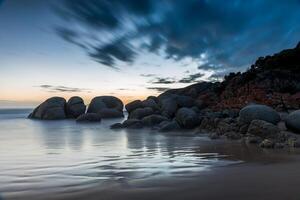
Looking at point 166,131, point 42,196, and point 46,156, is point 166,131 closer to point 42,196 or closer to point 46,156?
point 46,156

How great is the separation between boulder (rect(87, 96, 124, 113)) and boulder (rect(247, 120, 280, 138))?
27.9 metres

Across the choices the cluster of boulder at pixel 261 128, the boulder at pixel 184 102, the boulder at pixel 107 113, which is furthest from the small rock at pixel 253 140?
the boulder at pixel 107 113

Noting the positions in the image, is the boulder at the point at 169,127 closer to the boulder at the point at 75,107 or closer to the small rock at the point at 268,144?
the small rock at the point at 268,144

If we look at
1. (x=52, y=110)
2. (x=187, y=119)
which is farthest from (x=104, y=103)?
(x=187, y=119)

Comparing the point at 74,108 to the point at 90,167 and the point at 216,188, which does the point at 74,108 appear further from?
the point at 216,188

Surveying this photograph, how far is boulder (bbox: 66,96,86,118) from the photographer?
3815cm

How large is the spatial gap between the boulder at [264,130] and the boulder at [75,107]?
93.1 ft

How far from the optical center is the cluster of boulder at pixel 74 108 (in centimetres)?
3637

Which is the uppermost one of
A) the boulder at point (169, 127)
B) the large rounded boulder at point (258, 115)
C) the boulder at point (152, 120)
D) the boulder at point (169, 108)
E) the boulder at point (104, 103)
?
the boulder at point (104, 103)

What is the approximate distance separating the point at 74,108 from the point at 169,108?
17514mm

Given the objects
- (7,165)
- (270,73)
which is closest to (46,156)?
(7,165)

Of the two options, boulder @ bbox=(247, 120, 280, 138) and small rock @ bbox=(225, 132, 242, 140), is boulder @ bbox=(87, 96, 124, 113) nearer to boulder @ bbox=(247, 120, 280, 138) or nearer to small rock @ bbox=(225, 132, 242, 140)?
small rock @ bbox=(225, 132, 242, 140)

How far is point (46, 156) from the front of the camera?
8609 mm

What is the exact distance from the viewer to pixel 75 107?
3856cm
